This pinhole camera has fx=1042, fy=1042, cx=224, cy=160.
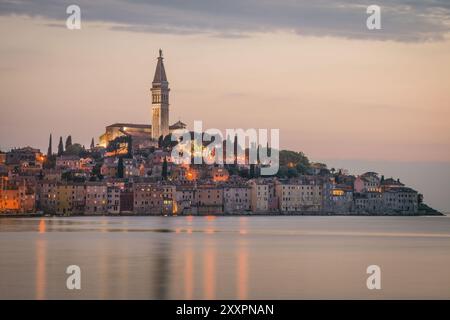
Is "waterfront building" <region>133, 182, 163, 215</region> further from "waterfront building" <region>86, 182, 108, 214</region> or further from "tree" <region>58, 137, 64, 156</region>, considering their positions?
"tree" <region>58, 137, 64, 156</region>

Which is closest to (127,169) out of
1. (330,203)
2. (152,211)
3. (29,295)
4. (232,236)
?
(152,211)

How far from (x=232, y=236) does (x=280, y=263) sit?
21.6 m

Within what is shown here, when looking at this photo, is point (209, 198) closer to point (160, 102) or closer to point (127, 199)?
point (127, 199)

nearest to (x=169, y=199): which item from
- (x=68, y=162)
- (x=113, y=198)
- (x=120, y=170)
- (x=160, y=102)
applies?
(x=113, y=198)

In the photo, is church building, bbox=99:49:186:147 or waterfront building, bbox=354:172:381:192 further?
church building, bbox=99:49:186:147

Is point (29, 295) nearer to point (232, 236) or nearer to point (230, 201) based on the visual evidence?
point (232, 236)

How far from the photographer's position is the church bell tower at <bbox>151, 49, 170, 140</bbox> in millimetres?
134125

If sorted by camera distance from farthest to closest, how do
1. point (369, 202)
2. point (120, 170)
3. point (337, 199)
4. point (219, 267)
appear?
point (369, 202) < point (337, 199) < point (120, 170) < point (219, 267)

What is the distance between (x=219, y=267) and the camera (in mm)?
34844

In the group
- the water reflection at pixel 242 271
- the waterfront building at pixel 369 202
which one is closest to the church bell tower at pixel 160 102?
the waterfront building at pixel 369 202

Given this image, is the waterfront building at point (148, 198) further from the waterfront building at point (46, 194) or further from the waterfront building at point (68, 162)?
the waterfront building at point (68, 162)

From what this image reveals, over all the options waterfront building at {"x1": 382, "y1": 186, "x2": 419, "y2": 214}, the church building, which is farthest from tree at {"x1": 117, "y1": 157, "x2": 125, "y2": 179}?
waterfront building at {"x1": 382, "y1": 186, "x2": 419, "y2": 214}

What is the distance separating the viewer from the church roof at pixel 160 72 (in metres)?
140

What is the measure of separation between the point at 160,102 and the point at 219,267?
104 metres
